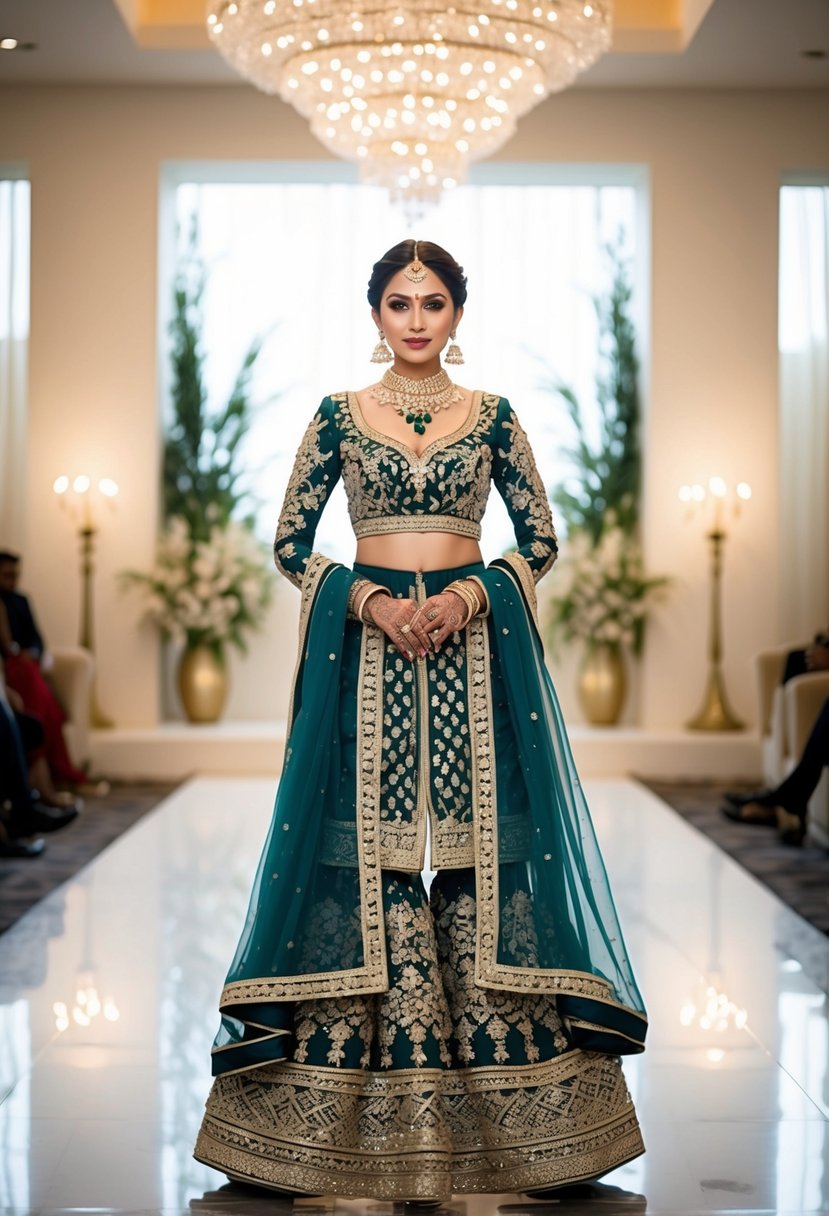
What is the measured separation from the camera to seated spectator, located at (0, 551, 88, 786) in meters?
7.97

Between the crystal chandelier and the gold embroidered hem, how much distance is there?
4950mm

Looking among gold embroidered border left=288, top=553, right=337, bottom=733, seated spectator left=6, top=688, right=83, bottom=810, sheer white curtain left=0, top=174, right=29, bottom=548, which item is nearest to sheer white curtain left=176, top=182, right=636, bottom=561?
sheer white curtain left=0, top=174, right=29, bottom=548

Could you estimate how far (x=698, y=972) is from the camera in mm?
4840

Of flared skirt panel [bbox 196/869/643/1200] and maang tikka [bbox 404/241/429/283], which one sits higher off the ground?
maang tikka [bbox 404/241/429/283]

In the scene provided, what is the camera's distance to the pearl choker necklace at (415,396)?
3.27 m

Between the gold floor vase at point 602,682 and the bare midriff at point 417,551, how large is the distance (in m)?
6.81

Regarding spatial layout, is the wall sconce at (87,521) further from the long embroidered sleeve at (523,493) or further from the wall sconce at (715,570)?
the long embroidered sleeve at (523,493)

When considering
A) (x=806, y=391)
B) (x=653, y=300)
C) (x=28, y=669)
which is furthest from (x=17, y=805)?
(x=806, y=391)

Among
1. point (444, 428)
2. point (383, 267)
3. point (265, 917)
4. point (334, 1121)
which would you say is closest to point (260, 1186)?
point (334, 1121)

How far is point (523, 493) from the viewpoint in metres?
3.29

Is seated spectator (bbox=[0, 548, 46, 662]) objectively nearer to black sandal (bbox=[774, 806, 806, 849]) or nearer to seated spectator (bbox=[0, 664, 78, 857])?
seated spectator (bbox=[0, 664, 78, 857])

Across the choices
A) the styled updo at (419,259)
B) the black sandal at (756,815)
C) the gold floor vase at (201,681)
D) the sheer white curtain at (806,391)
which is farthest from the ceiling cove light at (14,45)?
the styled updo at (419,259)

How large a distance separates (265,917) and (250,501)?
753 centimetres

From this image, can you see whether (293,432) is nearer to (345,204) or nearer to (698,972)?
(345,204)
